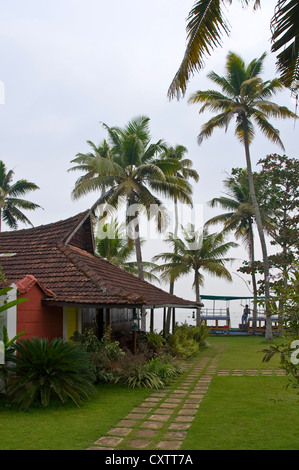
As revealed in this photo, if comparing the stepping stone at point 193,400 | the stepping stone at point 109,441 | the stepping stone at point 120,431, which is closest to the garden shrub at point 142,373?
the stepping stone at point 193,400

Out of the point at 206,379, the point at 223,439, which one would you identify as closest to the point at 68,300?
the point at 206,379

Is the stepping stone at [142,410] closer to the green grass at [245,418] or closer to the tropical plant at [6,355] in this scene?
the green grass at [245,418]

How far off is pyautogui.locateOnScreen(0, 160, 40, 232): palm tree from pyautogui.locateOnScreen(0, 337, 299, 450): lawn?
23359 mm

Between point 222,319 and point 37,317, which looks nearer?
point 37,317

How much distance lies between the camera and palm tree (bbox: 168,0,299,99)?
5426 mm

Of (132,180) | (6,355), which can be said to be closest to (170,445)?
(6,355)

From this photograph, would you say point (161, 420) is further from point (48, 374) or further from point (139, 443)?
point (48, 374)

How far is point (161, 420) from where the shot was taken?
747 centimetres

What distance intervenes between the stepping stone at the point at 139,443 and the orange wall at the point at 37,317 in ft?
14.2

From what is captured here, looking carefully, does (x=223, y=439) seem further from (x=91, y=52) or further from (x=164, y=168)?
(x=164, y=168)

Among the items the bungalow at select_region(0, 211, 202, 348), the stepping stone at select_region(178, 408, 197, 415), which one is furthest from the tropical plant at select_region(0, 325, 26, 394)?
the stepping stone at select_region(178, 408, 197, 415)

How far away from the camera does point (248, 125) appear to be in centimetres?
2456

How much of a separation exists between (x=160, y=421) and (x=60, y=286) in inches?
190
